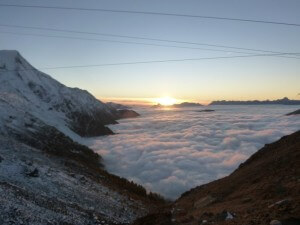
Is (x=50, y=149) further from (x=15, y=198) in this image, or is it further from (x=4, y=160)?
(x=15, y=198)

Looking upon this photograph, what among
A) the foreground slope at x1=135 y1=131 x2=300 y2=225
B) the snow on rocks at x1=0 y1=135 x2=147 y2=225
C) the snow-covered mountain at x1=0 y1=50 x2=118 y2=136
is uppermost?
the snow-covered mountain at x1=0 y1=50 x2=118 y2=136

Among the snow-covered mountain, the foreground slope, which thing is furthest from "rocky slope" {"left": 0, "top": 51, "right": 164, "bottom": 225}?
the snow-covered mountain

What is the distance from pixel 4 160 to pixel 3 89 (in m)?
68.4

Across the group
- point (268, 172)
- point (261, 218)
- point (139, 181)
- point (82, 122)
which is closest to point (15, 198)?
point (261, 218)

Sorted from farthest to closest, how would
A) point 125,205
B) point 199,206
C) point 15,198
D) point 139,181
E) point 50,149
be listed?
point 139,181
point 50,149
point 125,205
point 199,206
point 15,198

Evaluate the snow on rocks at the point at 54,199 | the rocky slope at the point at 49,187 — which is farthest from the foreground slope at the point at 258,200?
the rocky slope at the point at 49,187

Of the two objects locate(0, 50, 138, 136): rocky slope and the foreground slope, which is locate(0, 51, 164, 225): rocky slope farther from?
locate(0, 50, 138, 136): rocky slope

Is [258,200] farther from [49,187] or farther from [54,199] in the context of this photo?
[49,187]

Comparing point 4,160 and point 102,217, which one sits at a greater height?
point 4,160

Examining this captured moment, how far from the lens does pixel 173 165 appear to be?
97.6 meters

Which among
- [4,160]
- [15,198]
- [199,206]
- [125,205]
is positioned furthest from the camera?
[125,205]

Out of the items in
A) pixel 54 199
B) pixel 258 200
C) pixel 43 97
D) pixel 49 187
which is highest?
pixel 43 97

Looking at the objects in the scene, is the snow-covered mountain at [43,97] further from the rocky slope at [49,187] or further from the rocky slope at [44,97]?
the rocky slope at [49,187]

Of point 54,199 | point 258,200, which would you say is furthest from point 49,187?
point 258,200
